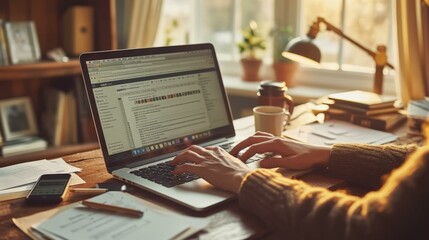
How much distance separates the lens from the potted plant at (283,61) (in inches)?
105

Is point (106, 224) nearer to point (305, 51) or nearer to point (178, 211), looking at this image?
point (178, 211)

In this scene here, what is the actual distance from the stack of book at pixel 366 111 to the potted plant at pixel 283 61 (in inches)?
31.7

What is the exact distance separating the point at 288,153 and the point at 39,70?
5.26 ft

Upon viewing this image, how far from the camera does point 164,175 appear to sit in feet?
3.87

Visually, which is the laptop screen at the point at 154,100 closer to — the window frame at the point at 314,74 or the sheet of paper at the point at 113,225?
the sheet of paper at the point at 113,225

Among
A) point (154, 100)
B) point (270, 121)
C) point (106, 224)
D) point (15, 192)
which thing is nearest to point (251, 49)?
point (270, 121)

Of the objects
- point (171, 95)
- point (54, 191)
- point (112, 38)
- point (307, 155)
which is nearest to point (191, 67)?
point (171, 95)

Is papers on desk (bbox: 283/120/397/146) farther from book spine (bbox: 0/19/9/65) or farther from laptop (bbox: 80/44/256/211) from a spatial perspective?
book spine (bbox: 0/19/9/65)

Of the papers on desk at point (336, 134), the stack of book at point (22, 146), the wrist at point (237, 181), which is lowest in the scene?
the stack of book at point (22, 146)

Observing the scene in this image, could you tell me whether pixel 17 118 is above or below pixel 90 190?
below

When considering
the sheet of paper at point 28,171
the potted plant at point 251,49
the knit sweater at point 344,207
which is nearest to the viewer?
the knit sweater at point 344,207

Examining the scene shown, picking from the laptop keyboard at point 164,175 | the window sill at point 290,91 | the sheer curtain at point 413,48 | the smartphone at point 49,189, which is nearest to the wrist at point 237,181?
the laptop keyboard at point 164,175

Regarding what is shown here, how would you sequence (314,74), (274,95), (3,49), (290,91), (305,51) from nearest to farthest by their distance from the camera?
(274,95) < (305,51) < (3,49) < (290,91) < (314,74)

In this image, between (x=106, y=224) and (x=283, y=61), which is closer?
(x=106, y=224)
